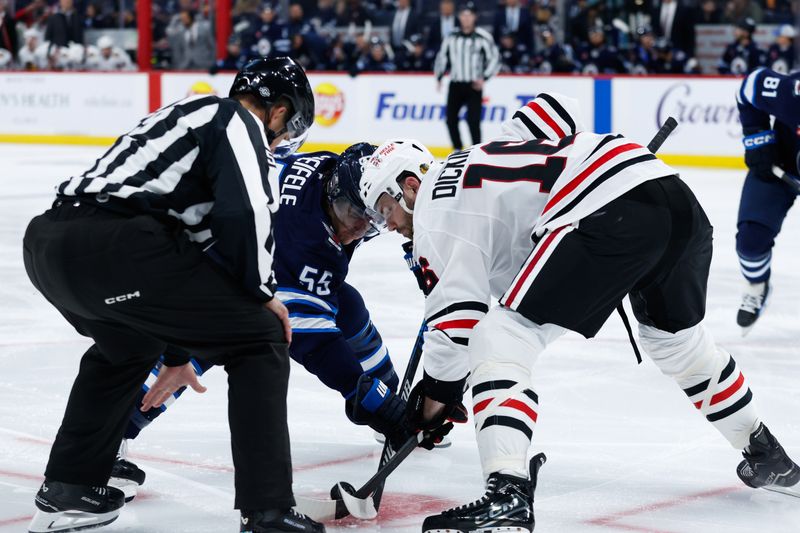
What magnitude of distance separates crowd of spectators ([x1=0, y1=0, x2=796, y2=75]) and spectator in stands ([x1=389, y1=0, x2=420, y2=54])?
0.01 m

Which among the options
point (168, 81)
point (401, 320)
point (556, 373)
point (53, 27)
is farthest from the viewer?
point (53, 27)

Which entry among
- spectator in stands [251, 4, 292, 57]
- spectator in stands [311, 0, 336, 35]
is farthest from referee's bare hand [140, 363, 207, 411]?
spectator in stands [311, 0, 336, 35]

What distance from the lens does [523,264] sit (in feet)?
7.87

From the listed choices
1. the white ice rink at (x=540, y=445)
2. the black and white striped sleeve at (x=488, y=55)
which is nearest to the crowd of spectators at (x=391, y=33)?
the black and white striped sleeve at (x=488, y=55)

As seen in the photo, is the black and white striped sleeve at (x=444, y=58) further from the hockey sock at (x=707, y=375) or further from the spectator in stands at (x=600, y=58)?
the hockey sock at (x=707, y=375)

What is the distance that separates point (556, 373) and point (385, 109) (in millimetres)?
8028

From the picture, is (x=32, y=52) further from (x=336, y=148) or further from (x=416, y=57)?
(x=416, y=57)

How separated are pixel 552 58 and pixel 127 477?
976cm

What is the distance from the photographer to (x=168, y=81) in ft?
42.5

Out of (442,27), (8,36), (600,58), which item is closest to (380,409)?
(600,58)

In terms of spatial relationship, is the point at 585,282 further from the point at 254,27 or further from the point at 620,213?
the point at 254,27

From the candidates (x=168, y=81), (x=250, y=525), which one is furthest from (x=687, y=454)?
(x=168, y=81)

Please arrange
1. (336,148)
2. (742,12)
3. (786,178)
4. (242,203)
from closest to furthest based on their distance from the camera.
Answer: (242,203), (786,178), (336,148), (742,12)

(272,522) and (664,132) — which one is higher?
(664,132)
